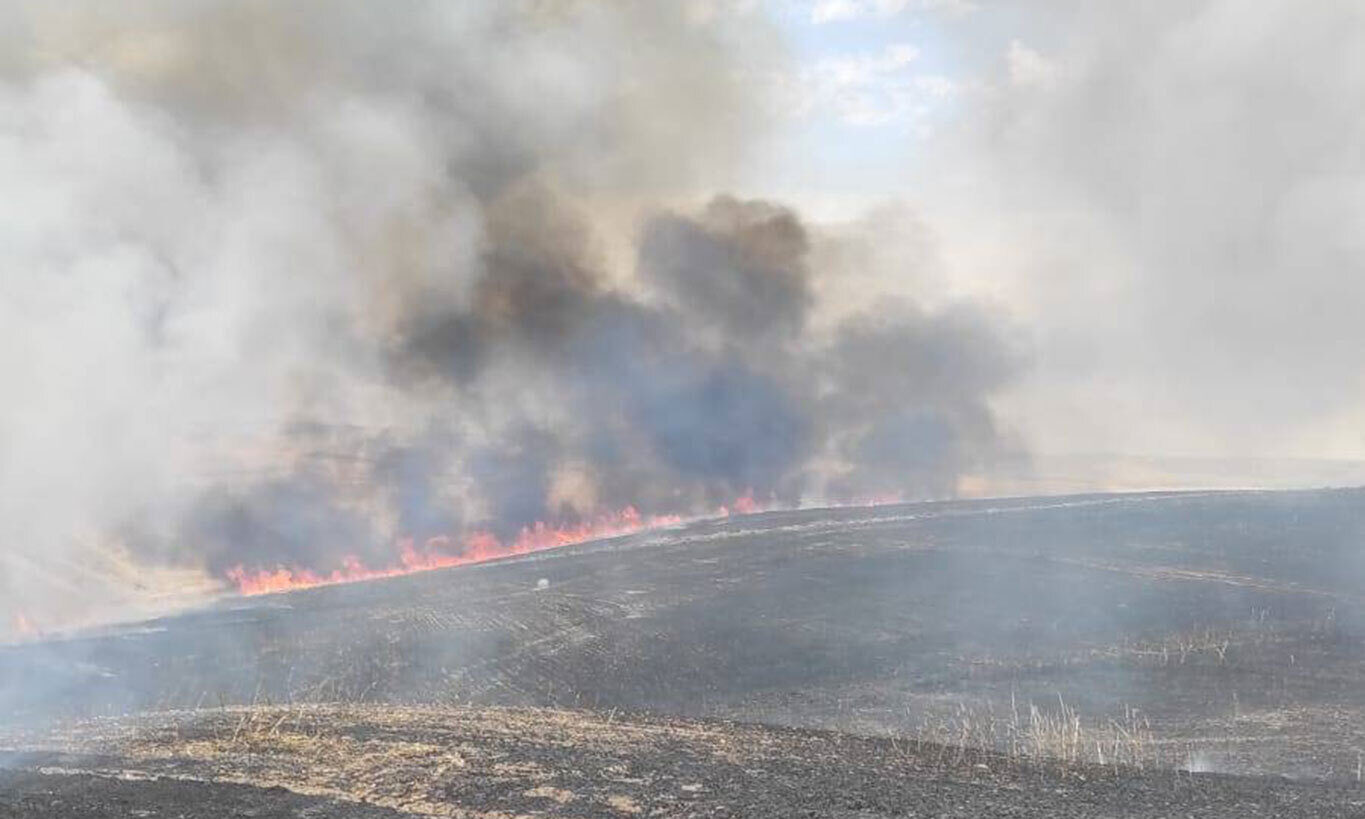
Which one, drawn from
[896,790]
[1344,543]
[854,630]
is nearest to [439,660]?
[854,630]

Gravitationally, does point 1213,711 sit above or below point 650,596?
below

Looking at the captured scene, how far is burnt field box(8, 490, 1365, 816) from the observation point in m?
13.2

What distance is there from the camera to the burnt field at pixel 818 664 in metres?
13.2

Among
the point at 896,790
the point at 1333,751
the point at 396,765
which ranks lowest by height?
the point at 1333,751

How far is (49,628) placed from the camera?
91.5 ft

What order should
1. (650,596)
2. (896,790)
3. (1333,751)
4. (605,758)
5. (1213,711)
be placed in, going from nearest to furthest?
(896,790) → (605,758) → (1333,751) → (1213,711) → (650,596)

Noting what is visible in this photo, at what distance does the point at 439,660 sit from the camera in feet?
77.0

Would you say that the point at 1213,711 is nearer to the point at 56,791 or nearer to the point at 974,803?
the point at 974,803

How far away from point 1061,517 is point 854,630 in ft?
52.3

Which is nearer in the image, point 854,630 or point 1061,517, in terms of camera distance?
point 854,630

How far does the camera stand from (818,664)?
2405 centimetres

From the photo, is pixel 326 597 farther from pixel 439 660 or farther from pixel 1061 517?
pixel 1061 517

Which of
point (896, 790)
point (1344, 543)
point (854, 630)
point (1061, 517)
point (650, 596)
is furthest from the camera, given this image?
point (1061, 517)

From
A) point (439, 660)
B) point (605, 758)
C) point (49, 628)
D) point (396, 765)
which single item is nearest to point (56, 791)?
point (396, 765)
